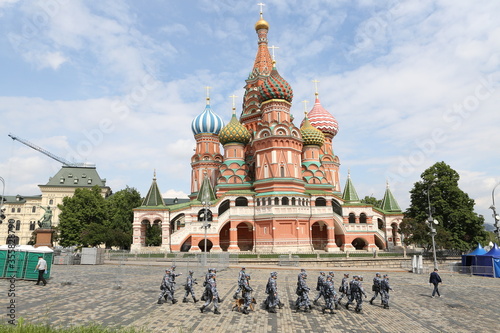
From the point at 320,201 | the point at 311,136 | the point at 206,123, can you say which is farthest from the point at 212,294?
the point at 206,123

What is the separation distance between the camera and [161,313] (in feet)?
40.2

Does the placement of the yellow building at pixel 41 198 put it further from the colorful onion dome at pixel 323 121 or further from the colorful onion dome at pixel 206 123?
the colorful onion dome at pixel 323 121

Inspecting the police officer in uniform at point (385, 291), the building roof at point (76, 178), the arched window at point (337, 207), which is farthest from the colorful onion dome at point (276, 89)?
the building roof at point (76, 178)

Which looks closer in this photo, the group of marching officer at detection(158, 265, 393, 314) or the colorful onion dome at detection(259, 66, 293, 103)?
the group of marching officer at detection(158, 265, 393, 314)

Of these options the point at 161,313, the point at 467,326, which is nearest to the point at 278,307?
the point at 161,313

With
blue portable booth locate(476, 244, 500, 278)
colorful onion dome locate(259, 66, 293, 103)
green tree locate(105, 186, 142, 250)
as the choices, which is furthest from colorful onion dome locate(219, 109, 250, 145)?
blue portable booth locate(476, 244, 500, 278)

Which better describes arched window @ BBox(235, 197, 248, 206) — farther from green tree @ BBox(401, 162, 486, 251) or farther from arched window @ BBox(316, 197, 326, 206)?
green tree @ BBox(401, 162, 486, 251)

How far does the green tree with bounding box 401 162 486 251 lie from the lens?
38.1 meters

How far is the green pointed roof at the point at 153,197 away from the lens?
4682 centimetres

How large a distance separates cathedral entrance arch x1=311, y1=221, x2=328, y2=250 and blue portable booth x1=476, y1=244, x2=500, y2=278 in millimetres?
20177

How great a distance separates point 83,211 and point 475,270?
2029 inches

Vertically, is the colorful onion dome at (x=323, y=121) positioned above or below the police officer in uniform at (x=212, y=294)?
above

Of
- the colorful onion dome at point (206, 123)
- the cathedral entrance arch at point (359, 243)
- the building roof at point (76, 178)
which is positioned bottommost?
the cathedral entrance arch at point (359, 243)

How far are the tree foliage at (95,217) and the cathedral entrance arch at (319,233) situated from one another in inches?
1025
